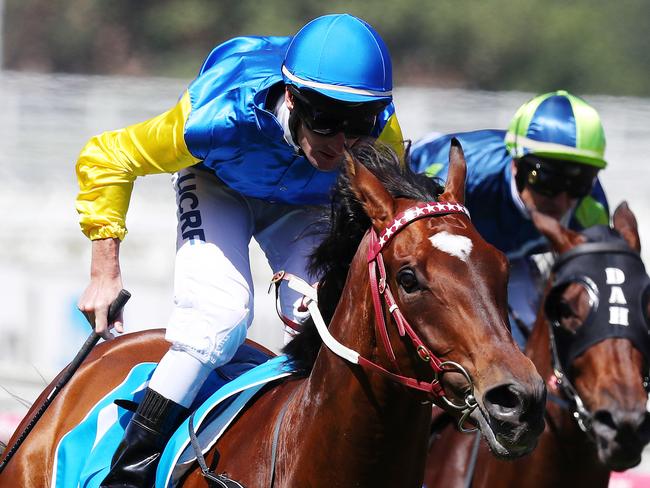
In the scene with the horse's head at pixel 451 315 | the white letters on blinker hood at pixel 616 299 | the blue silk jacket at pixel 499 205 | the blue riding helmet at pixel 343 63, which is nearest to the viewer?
the horse's head at pixel 451 315

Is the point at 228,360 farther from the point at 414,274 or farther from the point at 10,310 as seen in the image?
the point at 10,310

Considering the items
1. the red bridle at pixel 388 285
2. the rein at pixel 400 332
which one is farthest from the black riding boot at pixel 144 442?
the red bridle at pixel 388 285

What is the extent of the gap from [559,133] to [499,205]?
407mm

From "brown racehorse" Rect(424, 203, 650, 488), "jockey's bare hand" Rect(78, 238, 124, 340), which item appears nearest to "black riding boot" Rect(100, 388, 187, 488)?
"jockey's bare hand" Rect(78, 238, 124, 340)

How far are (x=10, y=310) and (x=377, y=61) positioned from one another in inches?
253

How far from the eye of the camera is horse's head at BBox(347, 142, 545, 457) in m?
2.55

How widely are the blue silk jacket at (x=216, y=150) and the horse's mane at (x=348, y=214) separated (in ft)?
1.48

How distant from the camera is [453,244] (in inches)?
107

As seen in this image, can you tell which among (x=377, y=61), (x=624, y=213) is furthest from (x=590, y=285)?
(x=377, y=61)

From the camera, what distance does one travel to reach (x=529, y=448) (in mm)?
2611

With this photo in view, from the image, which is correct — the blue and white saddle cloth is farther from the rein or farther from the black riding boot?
the rein

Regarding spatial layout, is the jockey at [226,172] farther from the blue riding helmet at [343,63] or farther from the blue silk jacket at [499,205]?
the blue silk jacket at [499,205]

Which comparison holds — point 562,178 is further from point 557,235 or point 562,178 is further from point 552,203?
point 557,235

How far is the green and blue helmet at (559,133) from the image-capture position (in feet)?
16.4
